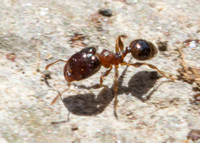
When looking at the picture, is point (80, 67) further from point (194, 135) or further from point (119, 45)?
point (194, 135)

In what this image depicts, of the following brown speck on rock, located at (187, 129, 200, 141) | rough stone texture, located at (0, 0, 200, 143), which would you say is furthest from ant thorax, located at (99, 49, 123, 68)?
brown speck on rock, located at (187, 129, 200, 141)

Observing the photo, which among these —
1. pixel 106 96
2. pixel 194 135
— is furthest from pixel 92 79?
pixel 194 135

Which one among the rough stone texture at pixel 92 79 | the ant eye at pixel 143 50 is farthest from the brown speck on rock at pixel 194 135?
the ant eye at pixel 143 50

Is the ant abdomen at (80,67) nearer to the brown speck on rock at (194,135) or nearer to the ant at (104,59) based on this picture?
the ant at (104,59)

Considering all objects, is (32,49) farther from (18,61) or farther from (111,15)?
(111,15)

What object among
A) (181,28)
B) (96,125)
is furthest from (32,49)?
(181,28)

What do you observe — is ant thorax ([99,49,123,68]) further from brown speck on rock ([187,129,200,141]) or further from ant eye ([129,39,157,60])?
brown speck on rock ([187,129,200,141])
